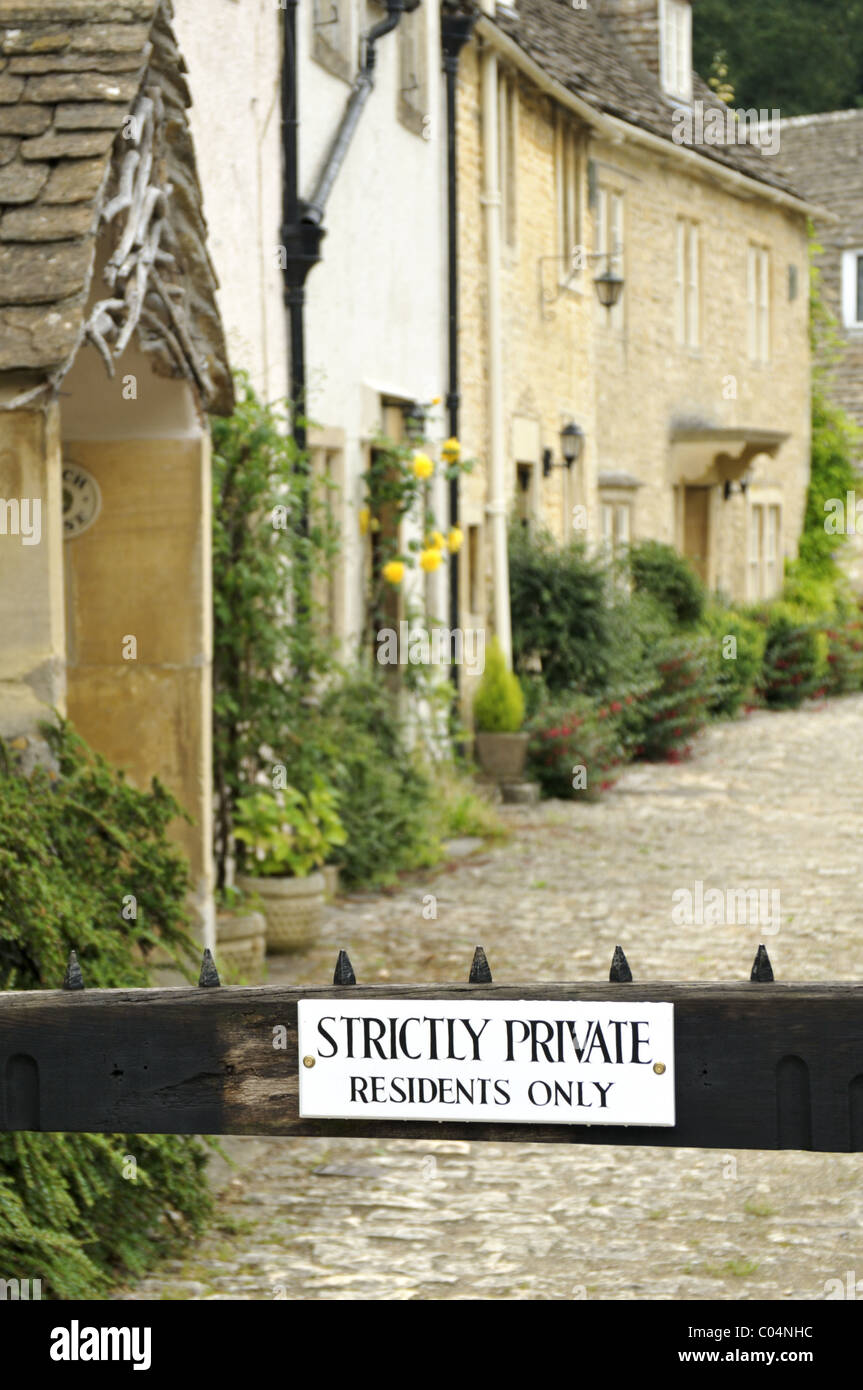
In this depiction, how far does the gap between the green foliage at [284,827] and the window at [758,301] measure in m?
Result: 15.7

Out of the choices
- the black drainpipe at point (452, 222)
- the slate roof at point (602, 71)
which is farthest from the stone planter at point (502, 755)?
the slate roof at point (602, 71)

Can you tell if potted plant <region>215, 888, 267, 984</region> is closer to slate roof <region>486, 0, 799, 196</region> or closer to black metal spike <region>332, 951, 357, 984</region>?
black metal spike <region>332, 951, 357, 984</region>

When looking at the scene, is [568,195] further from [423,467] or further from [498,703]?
[423,467]

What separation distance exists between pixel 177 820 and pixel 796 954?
315 cm

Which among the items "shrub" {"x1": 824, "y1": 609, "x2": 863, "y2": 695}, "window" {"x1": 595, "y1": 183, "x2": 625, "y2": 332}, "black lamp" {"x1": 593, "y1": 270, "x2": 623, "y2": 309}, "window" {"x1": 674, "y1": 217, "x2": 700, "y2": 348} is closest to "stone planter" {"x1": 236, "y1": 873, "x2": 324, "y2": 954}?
"black lamp" {"x1": 593, "y1": 270, "x2": 623, "y2": 309}

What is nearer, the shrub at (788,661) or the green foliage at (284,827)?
the green foliage at (284,827)

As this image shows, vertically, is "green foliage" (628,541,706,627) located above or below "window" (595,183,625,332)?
below

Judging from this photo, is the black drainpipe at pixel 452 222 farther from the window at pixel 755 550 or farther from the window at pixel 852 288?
the window at pixel 852 288

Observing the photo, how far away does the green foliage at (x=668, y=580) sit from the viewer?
18500 millimetres

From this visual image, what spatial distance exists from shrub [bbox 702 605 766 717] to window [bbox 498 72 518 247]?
15.8 feet

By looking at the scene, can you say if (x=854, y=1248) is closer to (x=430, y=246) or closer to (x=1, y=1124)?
(x=1, y=1124)

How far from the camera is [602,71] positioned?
19.4 meters

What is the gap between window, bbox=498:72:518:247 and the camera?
1488cm
